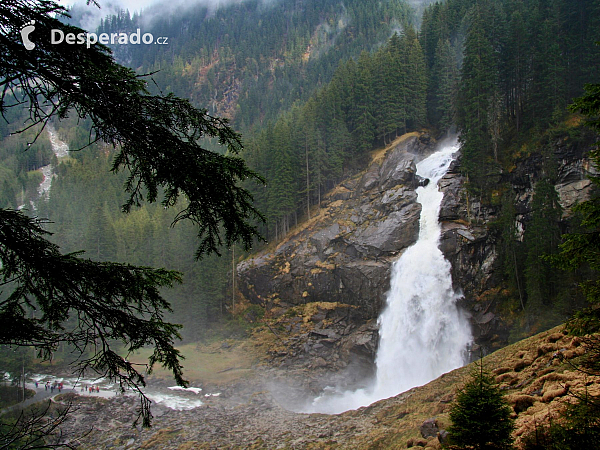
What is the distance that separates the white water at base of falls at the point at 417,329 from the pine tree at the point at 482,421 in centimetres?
2010

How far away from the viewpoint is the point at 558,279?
890 inches

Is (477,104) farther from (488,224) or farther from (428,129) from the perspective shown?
(488,224)

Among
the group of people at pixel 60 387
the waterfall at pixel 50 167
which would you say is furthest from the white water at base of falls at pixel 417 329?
the waterfall at pixel 50 167

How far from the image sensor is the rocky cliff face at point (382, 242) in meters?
26.7

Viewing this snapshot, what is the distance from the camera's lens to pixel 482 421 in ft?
23.0

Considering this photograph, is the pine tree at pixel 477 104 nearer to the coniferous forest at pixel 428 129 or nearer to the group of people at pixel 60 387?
the coniferous forest at pixel 428 129

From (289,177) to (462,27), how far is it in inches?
1271

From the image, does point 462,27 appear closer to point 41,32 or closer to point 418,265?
point 418,265

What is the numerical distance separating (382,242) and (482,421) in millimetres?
26413

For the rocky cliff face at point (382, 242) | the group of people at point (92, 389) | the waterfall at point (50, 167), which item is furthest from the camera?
the waterfall at point (50, 167)

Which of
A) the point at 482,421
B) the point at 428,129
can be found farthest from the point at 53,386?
the point at 428,129

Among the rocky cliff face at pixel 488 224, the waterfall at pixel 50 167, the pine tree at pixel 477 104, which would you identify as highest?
the waterfall at pixel 50 167

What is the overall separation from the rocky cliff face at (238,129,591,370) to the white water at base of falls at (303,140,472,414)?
880mm

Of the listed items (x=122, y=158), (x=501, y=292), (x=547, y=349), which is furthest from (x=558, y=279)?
(x=122, y=158)
